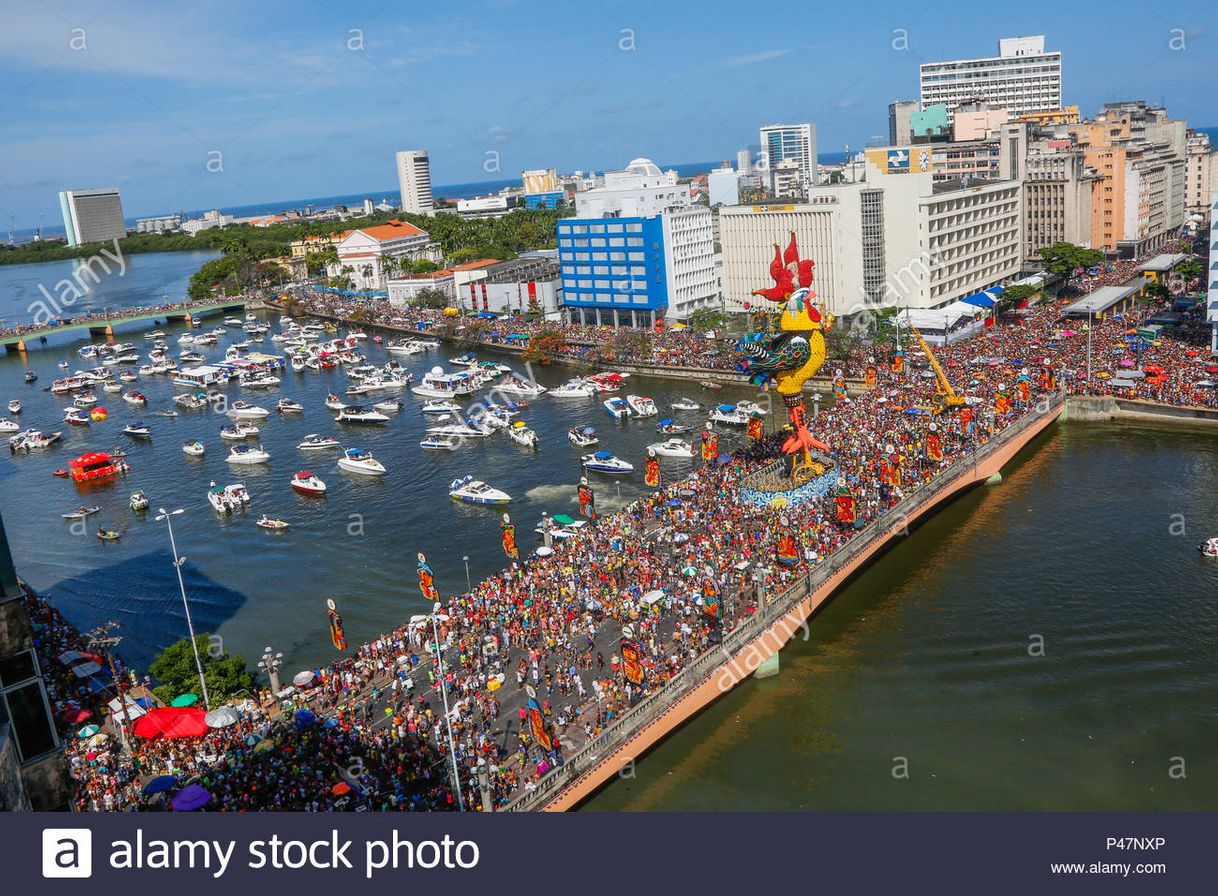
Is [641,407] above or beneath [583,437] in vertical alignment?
above

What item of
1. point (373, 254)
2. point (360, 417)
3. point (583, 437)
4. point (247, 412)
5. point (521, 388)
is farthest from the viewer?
point (373, 254)

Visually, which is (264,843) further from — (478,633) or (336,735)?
(478,633)

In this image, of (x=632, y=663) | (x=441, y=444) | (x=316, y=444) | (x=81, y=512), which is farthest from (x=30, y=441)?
(x=632, y=663)

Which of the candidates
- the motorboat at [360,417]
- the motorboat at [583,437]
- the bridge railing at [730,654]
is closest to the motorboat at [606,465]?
the motorboat at [583,437]

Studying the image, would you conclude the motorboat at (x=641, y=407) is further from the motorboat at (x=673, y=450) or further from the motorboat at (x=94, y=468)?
the motorboat at (x=94, y=468)

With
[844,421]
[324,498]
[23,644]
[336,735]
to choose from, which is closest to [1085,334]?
[844,421]

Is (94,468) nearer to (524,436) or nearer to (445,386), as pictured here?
(445,386)
